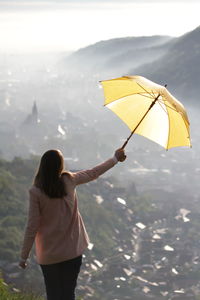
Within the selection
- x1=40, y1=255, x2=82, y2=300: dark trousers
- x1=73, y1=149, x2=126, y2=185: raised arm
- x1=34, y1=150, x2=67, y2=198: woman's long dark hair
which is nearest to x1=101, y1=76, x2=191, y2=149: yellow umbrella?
x1=73, y1=149, x2=126, y2=185: raised arm

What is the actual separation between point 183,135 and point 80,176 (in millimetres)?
3535

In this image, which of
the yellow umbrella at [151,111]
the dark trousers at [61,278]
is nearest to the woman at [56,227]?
the dark trousers at [61,278]

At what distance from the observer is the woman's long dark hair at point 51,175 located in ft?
37.1

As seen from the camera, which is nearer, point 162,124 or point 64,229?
point 64,229

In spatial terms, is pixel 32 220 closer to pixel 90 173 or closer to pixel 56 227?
pixel 56 227

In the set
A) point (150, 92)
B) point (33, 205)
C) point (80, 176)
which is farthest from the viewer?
point (150, 92)

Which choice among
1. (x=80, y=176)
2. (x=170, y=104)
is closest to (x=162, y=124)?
(x=170, y=104)

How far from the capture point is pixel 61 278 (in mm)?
12055

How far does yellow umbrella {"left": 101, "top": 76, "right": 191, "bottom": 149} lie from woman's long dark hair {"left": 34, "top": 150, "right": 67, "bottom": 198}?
3.03 m

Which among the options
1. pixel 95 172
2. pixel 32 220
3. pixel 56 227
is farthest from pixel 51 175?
pixel 95 172

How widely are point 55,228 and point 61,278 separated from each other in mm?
1211

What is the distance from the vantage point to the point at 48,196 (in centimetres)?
1148

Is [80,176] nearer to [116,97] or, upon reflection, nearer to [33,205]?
[33,205]

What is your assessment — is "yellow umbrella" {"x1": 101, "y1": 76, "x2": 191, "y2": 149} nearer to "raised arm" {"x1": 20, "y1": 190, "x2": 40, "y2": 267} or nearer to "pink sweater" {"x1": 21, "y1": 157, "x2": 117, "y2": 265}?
"pink sweater" {"x1": 21, "y1": 157, "x2": 117, "y2": 265}
